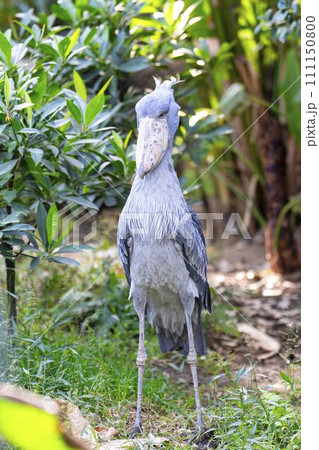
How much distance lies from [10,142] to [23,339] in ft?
3.27

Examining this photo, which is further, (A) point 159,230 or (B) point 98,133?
(B) point 98,133

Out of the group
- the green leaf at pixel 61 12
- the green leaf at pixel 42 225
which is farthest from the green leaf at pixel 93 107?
the green leaf at pixel 61 12

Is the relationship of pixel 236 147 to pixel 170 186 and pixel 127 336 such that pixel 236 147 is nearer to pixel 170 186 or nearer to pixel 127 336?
pixel 127 336

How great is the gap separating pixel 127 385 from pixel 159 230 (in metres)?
0.97

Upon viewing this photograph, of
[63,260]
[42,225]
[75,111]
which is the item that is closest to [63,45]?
[75,111]

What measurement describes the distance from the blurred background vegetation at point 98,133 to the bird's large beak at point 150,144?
524 millimetres

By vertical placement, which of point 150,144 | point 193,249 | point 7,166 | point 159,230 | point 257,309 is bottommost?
point 257,309

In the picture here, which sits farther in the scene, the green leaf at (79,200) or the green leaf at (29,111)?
the green leaf at (79,200)

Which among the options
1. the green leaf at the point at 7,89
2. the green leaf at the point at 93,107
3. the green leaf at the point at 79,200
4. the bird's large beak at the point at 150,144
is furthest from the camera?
the green leaf at the point at 79,200

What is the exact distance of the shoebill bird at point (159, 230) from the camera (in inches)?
114

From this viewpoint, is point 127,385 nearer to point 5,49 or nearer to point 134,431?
point 134,431

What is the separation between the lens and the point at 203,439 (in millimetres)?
2949

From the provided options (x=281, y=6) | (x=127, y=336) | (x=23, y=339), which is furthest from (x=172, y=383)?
(x=281, y=6)

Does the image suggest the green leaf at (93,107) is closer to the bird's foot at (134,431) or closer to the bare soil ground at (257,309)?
the bare soil ground at (257,309)
